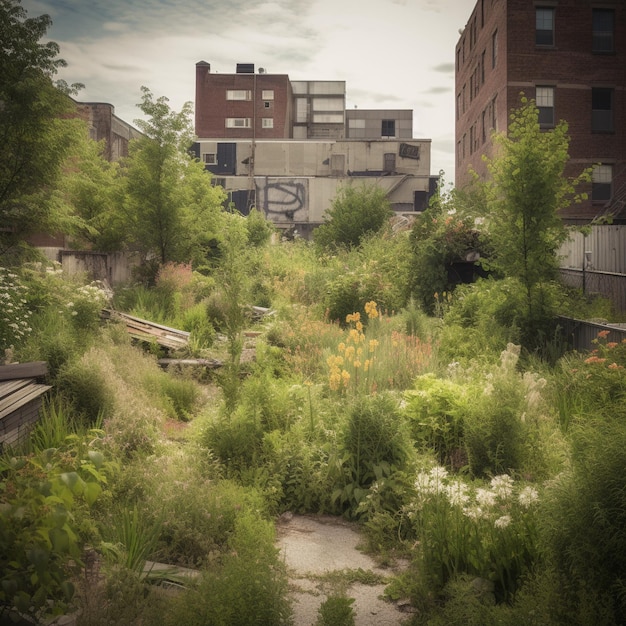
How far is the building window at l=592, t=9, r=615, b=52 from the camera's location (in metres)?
27.1

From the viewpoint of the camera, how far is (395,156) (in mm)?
45469

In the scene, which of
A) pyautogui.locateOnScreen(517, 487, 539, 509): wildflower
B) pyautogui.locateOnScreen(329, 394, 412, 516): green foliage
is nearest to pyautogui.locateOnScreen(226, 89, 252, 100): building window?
pyautogui.locateOnScreen(329, 394, 412, 516): green foliage

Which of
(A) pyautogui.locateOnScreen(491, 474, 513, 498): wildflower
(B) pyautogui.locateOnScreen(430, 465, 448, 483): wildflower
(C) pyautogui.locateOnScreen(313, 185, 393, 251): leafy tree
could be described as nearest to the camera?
(A) pyautogui.locateOnScreen(491, 474, 513, 498): wildflower

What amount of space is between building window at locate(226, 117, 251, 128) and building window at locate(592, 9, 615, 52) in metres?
31.1

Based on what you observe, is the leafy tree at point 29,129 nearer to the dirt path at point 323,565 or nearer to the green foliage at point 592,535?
the dirt path at point 323,565

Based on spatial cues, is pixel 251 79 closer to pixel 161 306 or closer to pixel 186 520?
pixel 161 306

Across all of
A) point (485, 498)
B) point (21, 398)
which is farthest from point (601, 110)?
point (21, 398)

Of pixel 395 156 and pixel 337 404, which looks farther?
pixel 395 156

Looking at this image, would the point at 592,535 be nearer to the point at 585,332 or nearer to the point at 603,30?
the point at 585,332

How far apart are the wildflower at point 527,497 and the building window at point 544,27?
26781 mm

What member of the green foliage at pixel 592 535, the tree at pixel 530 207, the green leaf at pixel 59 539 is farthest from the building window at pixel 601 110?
the green leaf at pixel 59 539

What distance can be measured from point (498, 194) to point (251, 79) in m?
46.4

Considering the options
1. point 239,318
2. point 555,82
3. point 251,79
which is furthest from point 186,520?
point 251,79

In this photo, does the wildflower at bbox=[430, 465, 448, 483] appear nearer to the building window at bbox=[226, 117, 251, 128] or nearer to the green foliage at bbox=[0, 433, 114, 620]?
the green foliage at bbox=[0, 433, 114, 620]
